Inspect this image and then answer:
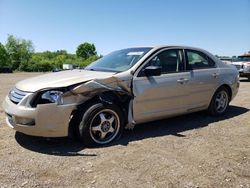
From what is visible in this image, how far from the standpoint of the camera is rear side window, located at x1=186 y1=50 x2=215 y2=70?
18.9 ft

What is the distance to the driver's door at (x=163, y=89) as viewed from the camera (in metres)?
4.83

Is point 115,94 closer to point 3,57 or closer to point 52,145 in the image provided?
point 52,145

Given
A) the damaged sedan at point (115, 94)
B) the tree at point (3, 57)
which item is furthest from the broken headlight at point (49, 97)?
the tree at point (3, 57)

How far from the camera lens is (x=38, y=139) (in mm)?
4688

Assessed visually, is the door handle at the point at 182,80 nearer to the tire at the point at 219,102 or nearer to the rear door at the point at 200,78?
the rear door at the point at 200,78

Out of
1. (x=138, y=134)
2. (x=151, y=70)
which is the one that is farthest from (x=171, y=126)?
(x=151, y=70)

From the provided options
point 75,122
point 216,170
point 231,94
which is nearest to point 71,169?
point 75,122

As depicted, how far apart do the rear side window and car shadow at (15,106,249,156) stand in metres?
1.15

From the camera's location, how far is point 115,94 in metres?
4.59

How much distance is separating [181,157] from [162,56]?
2.05 metres

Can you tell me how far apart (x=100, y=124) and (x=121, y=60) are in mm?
1433

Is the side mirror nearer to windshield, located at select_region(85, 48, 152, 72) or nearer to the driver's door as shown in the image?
the driver's door

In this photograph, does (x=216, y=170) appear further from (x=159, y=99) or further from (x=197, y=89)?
(x=197, y=89)

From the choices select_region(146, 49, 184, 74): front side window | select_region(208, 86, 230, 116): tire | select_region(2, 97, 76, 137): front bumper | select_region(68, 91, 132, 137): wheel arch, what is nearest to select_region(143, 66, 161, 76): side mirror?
select_region(146, 49, 184, 74): front side window
